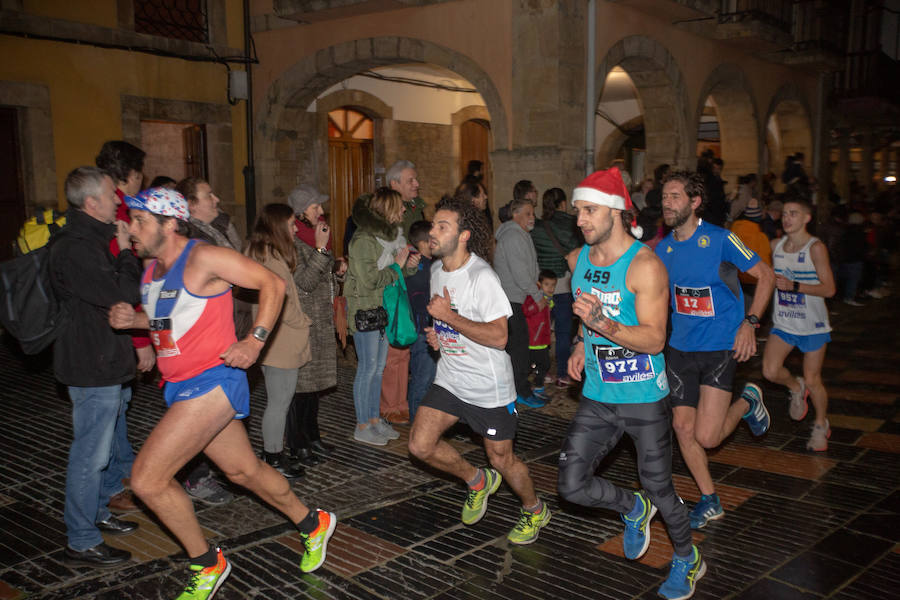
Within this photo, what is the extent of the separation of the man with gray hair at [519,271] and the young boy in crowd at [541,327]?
0.12 metres

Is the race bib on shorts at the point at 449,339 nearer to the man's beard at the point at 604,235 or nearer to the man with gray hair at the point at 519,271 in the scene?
the man's beard at the point at 604,235

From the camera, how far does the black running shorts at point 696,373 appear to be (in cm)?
440

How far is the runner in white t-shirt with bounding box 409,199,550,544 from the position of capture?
4.07 m

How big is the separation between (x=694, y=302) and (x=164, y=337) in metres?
2.95

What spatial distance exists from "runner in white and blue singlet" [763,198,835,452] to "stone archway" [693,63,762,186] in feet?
35.6

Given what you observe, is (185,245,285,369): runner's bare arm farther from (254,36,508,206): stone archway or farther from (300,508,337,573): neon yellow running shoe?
(254,36,508,206): stone archway

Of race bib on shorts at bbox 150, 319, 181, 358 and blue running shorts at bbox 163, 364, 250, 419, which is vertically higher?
race bib on shorts at bbox 150, 319, 181, 358

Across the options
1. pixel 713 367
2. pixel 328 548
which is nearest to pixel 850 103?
pixel 713 367

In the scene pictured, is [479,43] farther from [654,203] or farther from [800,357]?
[800,357]

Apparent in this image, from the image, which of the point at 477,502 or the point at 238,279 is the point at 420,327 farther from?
the point at 238,279

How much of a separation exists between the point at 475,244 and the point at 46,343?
2.36 m

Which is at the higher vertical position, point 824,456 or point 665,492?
point 665,492

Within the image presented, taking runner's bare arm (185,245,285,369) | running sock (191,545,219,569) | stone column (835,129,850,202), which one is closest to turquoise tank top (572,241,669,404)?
runner's bare arm (185,245,285,369)

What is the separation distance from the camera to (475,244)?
168 inches
